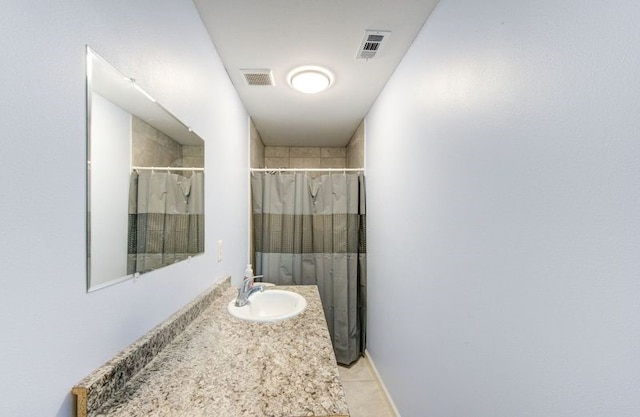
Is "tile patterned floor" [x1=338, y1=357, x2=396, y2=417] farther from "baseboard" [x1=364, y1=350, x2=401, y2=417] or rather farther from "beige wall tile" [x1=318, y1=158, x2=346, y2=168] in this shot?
"beige wall tile" [x1=318, y1=158, x2=346, y2=168]

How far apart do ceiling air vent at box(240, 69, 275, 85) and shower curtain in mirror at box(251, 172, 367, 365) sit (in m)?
0.89

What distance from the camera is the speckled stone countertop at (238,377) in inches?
26.1

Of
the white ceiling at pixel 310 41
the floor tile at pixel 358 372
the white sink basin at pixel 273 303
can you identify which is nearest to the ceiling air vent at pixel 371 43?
the white ceiling at pixel 310 41

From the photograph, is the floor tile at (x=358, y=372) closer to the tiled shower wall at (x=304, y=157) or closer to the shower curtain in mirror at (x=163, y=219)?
the shower curtain in mirror at (x=163, y=219)

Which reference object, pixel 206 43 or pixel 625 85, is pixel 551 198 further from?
pixel 206 43

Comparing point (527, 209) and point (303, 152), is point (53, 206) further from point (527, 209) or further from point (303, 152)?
point (303, 152)

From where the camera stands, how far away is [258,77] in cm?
186

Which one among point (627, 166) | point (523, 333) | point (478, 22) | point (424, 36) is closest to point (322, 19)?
point (424, 36)

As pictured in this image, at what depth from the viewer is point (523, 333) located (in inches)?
29.9

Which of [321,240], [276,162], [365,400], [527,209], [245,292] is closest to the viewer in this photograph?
[527,209]

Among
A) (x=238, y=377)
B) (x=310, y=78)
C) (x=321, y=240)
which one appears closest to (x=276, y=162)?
(x=321, y=240)

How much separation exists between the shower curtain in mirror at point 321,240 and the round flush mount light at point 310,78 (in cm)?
87

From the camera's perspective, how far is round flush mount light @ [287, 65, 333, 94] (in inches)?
69.9

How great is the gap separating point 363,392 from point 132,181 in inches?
85.5
